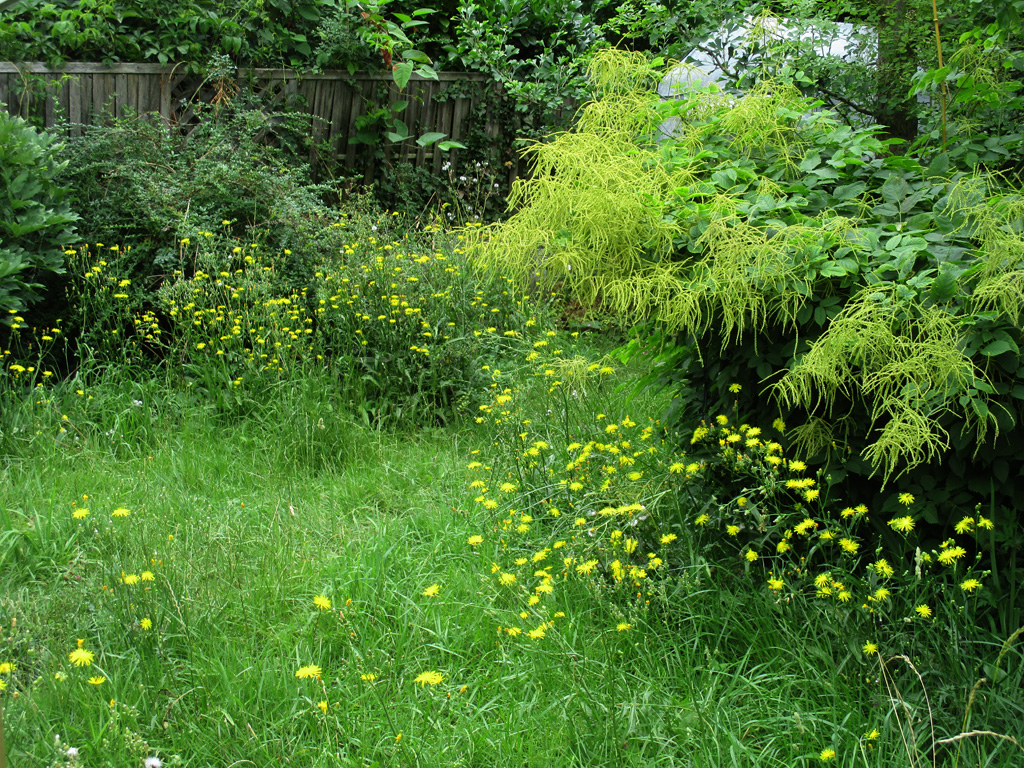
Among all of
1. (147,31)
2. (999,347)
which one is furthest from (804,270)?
(147,31)

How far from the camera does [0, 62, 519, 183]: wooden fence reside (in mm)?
5984

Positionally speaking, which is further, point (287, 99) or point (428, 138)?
point (428, 138)

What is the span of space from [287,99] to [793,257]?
18.4 feet

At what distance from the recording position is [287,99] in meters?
6.96

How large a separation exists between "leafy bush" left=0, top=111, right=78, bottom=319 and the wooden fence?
1058 mm

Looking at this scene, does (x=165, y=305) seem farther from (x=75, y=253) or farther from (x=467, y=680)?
(x=467, y=680)

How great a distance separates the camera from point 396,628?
108 inches

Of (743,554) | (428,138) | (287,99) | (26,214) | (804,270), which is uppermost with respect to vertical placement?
(287,99)

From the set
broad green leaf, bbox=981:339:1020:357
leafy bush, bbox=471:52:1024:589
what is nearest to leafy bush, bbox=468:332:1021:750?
leafy bush, bbox=471:52:1024:589

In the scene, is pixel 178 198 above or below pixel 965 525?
above

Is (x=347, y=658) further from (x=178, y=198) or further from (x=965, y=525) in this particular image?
(x=178, y=198)

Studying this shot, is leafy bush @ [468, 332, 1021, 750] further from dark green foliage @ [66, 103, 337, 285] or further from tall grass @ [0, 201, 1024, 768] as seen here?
dark green foliage @ [66, 103, 337, 285]

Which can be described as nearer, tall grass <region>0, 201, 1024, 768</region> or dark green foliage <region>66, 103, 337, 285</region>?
tall grass <region>0, 201, 1024, 768</region>

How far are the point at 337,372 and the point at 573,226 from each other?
7.26ft
